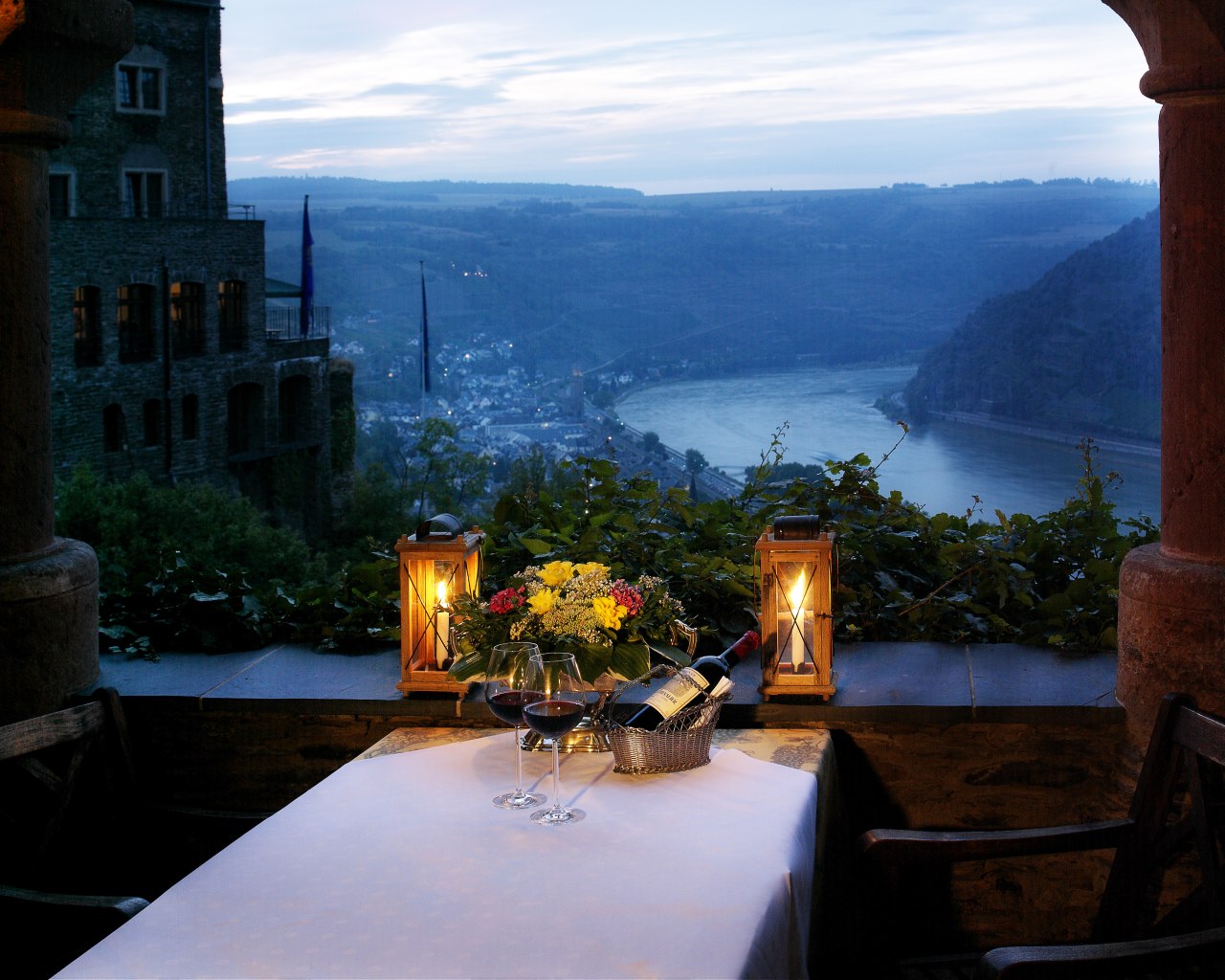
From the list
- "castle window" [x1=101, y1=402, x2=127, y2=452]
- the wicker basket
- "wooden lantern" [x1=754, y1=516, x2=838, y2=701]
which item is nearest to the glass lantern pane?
"wooden lantern" [x1=754, y1=516, x2=838, y2=701]

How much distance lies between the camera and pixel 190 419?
29172 mm

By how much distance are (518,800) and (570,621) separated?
362mm

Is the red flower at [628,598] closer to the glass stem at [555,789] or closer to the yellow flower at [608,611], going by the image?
the yellow flower at [608,611]

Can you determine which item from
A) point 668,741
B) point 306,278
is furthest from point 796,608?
point 306,278

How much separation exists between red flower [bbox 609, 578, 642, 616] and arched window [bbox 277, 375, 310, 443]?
29.8m

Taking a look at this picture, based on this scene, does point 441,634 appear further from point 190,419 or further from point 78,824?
point 190,419

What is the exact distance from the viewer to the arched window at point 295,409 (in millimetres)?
31172

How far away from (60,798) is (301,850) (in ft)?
2.52

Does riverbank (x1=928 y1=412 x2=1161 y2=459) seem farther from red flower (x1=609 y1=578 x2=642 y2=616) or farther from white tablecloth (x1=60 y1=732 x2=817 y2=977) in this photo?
white tablecloth (x1=60 y1=732 x2=817 y2=977)

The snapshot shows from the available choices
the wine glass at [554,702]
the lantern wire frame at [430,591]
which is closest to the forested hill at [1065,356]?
the lantern wire frame at [430,591]

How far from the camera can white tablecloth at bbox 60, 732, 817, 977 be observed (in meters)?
1.54

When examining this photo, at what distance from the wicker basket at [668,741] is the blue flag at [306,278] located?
30395mm

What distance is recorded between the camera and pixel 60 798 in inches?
93.4

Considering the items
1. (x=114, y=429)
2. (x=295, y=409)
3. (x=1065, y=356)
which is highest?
(x=1065, y=356)
